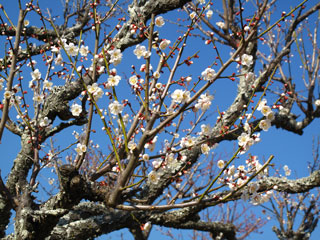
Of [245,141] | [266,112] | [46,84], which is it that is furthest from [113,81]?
[46,84]

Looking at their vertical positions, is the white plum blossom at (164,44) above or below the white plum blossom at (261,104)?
above

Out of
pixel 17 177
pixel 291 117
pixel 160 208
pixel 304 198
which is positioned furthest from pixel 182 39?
pixel 304 198

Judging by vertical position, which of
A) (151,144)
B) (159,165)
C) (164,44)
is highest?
(164,44)

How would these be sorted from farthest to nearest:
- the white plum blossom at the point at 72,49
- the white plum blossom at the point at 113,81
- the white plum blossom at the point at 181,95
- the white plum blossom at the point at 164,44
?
the white plum blossom at the point at 72,49 → the white plum blossom at the point at 164,44 → the white plum blossom at the point at 113,81 → the white plum blossom at the point at 181,95

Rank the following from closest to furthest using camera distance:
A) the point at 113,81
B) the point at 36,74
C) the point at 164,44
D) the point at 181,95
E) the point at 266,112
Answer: the point at 181,95 < the point at 113,81 < the point at 266,112 < the point at 164,44 < the point at 36,74

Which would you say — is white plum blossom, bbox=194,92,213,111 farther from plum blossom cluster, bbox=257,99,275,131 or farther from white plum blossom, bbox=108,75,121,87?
white plum blossom, bbox=108,75,121,87

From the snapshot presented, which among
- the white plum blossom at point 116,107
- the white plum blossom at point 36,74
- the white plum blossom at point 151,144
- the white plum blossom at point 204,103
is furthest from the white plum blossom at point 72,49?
the white plum blossom at point 204,103

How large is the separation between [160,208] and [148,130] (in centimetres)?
58

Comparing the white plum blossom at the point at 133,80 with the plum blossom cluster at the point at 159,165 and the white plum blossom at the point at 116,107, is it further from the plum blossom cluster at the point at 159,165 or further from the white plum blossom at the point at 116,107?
the plum blossom cluster at the point at 159,165

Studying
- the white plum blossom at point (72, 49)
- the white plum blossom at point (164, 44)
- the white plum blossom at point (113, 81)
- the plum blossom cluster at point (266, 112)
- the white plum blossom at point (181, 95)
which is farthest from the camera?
the white plum blossom at point (72, 49)

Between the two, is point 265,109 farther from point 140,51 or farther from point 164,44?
point 140,51

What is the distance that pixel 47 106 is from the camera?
435cm

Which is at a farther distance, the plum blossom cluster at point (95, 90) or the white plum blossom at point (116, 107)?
the plum blossom cluster at point (95, 90)

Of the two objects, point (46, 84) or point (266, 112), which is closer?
point (266, 112)
